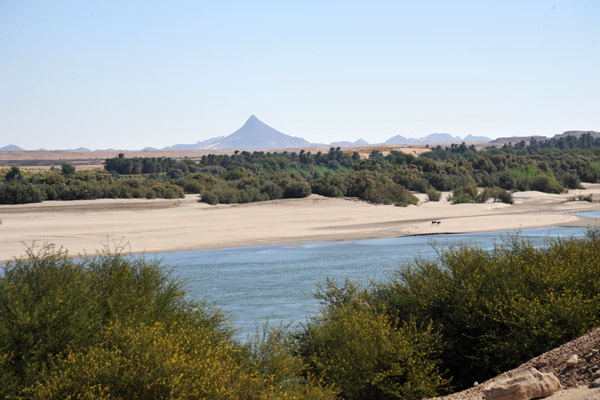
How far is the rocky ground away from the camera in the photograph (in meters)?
9.51

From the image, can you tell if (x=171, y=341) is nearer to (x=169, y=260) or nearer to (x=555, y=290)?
(x=555, y=290)

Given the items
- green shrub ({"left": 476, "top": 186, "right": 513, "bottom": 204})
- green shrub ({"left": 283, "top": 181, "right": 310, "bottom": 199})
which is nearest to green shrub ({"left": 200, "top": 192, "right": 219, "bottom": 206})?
green shrub ({"left": 283, "top": 181, "right": 310, "bottom": 199})

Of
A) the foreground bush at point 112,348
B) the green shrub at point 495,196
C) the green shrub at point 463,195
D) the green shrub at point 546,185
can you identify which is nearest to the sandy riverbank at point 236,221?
the green shrub at point 463,195

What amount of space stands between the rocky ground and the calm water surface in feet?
21.3

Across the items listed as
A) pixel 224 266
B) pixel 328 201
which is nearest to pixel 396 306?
pixel 224 266

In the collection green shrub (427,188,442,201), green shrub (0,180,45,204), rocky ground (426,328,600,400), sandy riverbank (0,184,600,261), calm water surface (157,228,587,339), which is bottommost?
calm water surface (157,228,587,339)

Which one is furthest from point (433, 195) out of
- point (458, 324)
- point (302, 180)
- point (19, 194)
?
point (458, 324)

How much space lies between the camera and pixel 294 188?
189ft

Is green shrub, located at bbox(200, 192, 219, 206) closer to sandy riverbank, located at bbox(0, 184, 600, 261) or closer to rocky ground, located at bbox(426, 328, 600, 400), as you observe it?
sandy riverbank, located at bbox(0, 184, 600, 261)

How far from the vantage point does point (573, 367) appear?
1056 cm

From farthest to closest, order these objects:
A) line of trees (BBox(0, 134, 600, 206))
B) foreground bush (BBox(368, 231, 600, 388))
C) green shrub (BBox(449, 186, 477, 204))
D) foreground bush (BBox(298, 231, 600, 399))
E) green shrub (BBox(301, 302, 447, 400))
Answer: green shrub (BBox(449, 186, 477, 204))
line of trees (BBox(0, 134, 600, 206))
foreground bush (BBox(368, 231, 600, 388))
foreground bush (BBox(298, 231, 600, 399))
green shrub (BBox(301, 302, 447, 400))

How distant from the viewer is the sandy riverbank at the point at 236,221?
3625 cm

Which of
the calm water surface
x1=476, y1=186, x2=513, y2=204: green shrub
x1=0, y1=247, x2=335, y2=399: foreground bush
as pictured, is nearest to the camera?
x1=0, y1=247, x2=335, y2=399: foreground bush

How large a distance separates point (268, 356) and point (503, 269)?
232 inches
